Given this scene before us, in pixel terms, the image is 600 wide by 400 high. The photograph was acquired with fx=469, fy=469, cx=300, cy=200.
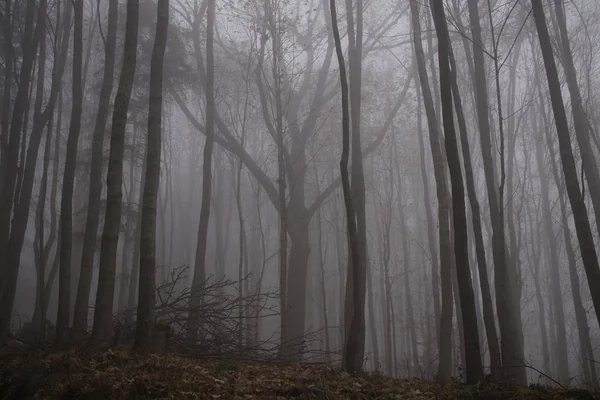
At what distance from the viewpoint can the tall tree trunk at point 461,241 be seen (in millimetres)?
5039

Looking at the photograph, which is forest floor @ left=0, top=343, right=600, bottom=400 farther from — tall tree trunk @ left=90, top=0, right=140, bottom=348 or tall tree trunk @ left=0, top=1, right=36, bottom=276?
tall tree trunk @ left=0, top=1, right=36, bottom=276

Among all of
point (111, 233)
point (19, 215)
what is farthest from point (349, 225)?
point (19, 215)

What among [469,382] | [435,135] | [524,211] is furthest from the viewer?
A: [524,211]

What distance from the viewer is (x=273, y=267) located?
3841 cm

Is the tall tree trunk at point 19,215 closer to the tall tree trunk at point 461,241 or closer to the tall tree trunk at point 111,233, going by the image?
the tall tree trunk at point 111,233

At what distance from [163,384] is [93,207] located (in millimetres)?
5372

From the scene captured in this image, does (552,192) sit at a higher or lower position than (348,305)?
higher

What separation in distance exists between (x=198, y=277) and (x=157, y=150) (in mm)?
5484

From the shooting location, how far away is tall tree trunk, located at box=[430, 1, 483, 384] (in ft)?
16.5

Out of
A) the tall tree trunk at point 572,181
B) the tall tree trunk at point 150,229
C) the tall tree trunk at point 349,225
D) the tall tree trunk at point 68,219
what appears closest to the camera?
the tall tree trunk at point 572,181

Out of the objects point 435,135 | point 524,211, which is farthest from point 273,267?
point 435,135

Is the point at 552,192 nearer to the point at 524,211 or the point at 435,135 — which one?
the point at 524,211

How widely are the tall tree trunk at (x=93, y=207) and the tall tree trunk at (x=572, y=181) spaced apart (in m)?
7.02

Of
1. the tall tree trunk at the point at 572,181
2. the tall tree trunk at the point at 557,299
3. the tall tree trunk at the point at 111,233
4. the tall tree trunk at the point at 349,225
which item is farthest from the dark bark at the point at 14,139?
the tall tree trunk at the point at 557,299
